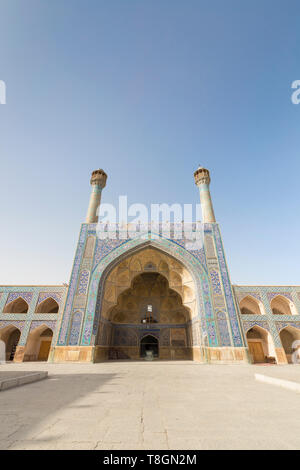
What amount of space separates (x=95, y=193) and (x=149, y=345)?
12.7 meters

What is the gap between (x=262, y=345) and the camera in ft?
45.9

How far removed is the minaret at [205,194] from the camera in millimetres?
15773

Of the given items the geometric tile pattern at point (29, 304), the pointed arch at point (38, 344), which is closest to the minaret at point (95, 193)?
the geometric tile pattern at point (29, 304)

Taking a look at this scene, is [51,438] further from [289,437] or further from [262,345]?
[262,345]

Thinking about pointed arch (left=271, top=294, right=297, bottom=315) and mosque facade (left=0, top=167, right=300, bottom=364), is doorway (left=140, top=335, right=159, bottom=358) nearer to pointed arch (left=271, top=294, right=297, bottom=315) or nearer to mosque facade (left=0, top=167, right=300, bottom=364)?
mosque facade (left=0, top=167, right=300, bottom=364)

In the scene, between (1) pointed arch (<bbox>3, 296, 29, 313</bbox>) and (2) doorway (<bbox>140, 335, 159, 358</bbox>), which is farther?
(2) doorway (<bbox>140, 335, 159, 358</bbox>)

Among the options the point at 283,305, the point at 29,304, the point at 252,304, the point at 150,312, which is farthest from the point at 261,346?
the point at 29,304

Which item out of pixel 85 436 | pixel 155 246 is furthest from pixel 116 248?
pixel 85 436

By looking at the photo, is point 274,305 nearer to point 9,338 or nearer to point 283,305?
point 283,305

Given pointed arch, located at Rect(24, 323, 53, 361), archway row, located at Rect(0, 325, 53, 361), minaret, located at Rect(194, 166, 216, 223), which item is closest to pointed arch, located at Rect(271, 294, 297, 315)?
minaret, located at Rect(194, 166, 216, 223)

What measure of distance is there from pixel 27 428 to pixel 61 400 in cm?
132

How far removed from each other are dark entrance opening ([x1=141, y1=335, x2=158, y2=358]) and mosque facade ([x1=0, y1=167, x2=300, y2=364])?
7cm

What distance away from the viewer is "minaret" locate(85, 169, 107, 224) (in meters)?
15.8

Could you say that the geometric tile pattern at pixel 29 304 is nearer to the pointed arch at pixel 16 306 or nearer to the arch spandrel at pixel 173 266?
the pointed arch at pixel 16 306
